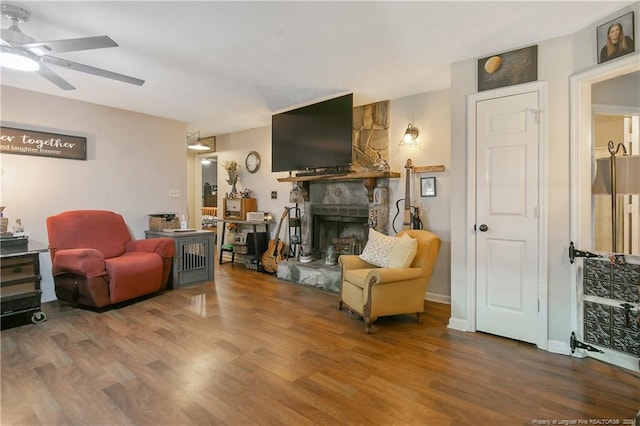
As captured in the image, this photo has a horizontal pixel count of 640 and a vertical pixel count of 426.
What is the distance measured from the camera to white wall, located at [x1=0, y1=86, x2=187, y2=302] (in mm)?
3521

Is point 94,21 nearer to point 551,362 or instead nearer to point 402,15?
point 402,15

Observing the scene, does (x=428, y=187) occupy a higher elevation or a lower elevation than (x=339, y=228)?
higher

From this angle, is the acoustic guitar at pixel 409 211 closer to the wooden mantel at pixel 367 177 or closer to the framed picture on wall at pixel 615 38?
the wooden mantel at pixel 367 177

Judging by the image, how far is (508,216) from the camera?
2.63 metres

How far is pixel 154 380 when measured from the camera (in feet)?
6.51

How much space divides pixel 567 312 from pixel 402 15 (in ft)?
8.30

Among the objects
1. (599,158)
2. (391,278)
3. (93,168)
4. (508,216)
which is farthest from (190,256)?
(599,158)

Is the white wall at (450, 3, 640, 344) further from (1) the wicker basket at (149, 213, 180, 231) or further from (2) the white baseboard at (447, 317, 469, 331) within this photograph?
(1) the wicker basket at (149, 213, 180, 231)

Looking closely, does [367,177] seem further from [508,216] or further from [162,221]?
[162,221]

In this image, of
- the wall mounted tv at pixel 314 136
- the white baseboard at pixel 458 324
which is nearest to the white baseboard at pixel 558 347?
the white baseboard at pixel 458 324

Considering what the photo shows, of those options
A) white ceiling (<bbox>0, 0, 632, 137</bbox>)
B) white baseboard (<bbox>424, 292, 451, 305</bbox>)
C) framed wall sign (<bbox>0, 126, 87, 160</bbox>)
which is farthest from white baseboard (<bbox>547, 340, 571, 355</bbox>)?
framed wall sign (<bbox>0, 126, 87, 160</bbox>)

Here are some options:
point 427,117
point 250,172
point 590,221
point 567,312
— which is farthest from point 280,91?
point 567,312

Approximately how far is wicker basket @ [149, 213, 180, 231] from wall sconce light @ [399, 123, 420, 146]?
3451 millimetres

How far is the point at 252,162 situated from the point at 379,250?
3.39 m
